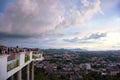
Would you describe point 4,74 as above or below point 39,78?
above

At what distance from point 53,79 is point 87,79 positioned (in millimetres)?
4431

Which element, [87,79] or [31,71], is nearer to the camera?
[31,71]

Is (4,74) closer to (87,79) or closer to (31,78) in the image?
(31,78)

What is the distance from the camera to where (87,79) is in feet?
102

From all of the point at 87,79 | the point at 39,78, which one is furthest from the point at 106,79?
the point at 39,78

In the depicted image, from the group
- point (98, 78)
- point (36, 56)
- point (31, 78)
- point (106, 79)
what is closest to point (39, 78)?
point (31, 78)

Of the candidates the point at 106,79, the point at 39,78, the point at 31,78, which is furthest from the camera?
the point at 106,79

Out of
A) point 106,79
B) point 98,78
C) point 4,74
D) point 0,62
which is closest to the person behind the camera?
point 0,62

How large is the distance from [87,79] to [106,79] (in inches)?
564

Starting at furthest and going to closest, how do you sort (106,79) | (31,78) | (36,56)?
(106,79)
(31,78)
(36,56)

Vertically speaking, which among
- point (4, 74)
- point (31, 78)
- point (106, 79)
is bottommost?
point (106, 79)

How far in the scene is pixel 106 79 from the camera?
44.2 metres

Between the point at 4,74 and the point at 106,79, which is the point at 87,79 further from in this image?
the point at 4,74

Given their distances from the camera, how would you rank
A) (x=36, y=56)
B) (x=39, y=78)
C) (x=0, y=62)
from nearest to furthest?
(x=0, y=62)
(x=36, y=56)
(x=39, y=78)
